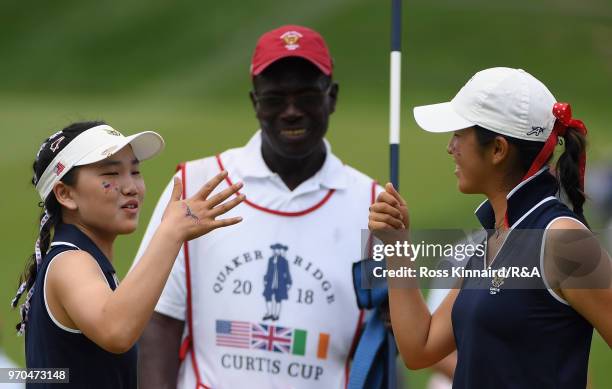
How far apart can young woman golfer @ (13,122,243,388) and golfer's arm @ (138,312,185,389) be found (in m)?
0.87

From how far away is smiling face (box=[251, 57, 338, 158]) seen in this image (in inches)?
209

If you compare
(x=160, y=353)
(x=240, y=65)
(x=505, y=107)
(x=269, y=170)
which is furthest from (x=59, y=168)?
(x=240, y=65)

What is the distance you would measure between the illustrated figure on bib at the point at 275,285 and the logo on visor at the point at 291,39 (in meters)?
0.85

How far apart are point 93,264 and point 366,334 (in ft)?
4.57

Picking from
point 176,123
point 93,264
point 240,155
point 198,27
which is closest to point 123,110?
point 176,123

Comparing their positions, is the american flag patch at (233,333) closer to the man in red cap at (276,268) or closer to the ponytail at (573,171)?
the man in red cap at (276,268)

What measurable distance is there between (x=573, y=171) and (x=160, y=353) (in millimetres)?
1926

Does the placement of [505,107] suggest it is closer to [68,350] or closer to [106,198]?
[106,198]

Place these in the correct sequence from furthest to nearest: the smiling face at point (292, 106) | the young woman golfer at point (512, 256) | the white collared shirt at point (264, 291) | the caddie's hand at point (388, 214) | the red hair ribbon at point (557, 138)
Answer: the smiling face at point (292, 106), the white collared shirt at point (264, 291), the caddie's hand at point (388, 214), the red hair ribbon at point (557, 138), the young woman golfer at point (512, 256)

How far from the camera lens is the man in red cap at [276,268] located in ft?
17.0

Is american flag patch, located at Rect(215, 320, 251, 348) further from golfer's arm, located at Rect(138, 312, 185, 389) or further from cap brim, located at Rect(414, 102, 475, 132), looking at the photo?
cap brim, located at Rect(414, 102, 475, 132)

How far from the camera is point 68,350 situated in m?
4.05

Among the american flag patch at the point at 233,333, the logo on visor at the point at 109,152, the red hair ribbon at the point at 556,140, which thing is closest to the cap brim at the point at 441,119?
the red hair ribbon at the point at 556,140

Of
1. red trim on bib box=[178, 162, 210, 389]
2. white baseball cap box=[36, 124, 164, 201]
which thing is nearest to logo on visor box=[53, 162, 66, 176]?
white baseball cap box=[36, 124, 164, 201]
